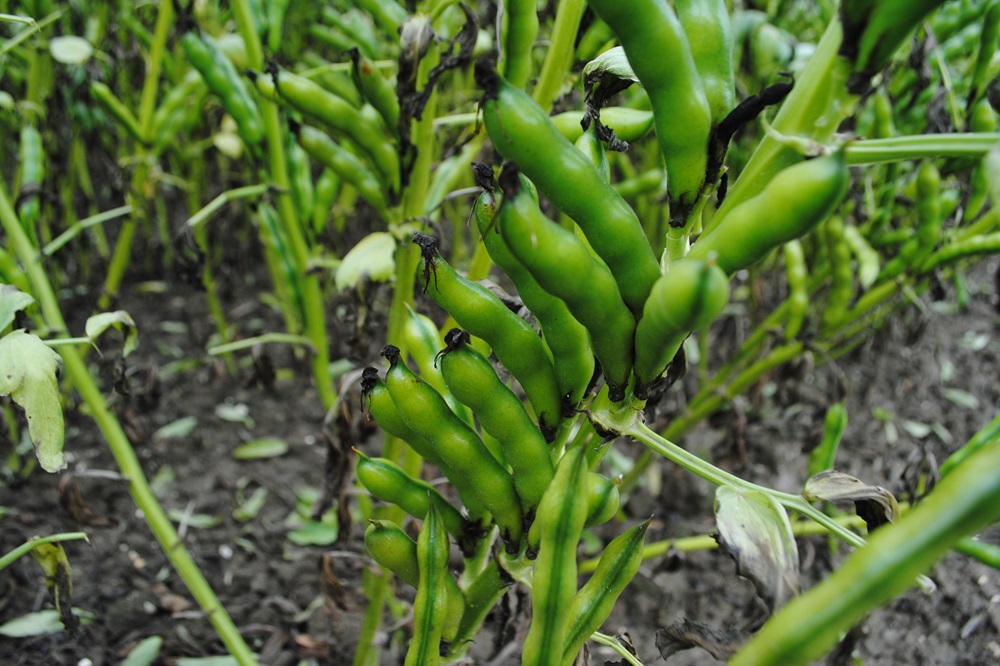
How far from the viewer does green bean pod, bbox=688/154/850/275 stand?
2.05ft

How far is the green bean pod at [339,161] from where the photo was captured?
1.64 m

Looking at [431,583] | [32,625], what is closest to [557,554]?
[431,583]

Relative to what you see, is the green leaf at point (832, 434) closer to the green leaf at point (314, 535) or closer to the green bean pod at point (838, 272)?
the green bean pod at point (838, 272)

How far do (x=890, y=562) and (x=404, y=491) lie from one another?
0.74 metres

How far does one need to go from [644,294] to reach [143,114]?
2421 mm

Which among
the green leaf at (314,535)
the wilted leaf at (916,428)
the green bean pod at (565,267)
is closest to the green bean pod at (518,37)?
the green bean pod at (565,267)

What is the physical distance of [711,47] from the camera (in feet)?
2.67

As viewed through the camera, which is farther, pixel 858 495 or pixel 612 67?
pixel 612 67

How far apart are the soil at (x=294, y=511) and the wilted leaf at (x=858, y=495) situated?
61 centimetres

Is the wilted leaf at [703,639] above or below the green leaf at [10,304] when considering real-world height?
below

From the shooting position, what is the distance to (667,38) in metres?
0.73

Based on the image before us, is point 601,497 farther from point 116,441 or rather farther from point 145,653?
point 145,653

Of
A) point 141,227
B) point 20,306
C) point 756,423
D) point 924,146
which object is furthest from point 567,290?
point 141,227

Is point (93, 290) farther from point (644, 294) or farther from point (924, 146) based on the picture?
point (924, 146)
